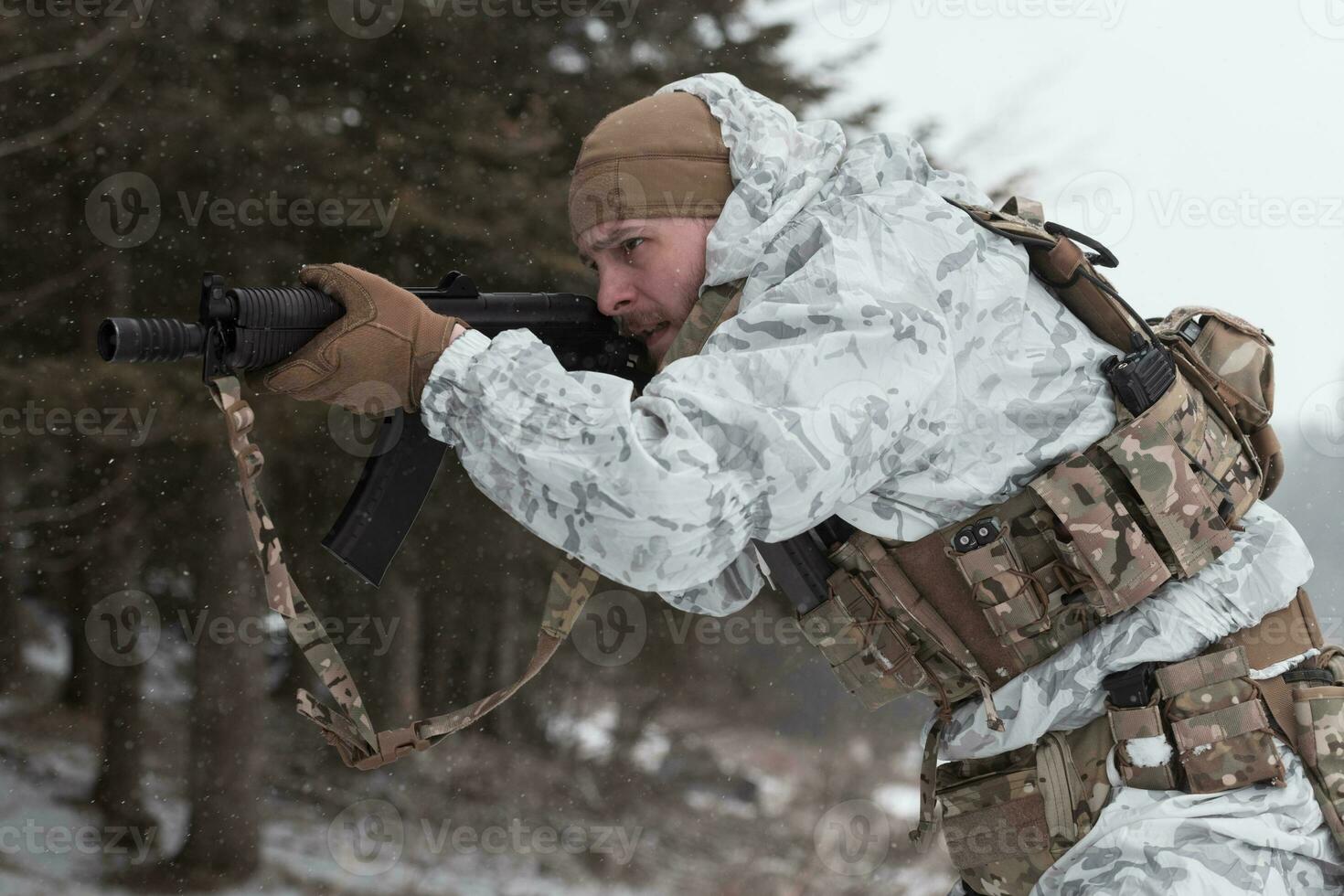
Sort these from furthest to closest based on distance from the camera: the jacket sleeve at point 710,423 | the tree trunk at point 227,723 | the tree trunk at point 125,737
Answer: the tree trunk at point 125,737
the tree trunk at point 227,723
the jacket sleeve at point 710,423

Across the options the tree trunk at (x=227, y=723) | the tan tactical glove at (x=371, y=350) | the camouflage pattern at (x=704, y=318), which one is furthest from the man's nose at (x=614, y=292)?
the tree trunk at (x=227, y=723)

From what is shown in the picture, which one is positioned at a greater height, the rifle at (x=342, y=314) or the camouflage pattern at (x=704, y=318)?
the camouflage pattern at (x=704, y=318)

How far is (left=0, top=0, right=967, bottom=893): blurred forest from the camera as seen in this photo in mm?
5660

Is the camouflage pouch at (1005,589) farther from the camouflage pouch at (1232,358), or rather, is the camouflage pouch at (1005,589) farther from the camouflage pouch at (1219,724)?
the camouflage pouch at (1232,358)

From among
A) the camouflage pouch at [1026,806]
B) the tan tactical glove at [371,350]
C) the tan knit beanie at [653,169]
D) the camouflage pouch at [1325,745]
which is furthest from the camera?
the tan knit beanie at [653,169]

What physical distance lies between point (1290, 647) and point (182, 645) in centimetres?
741

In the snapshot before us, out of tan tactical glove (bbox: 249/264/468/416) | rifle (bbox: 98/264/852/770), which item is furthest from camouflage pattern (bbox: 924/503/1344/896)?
tan tactical glove (bbox: 249/264/468/416)

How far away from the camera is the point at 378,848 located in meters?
7.37

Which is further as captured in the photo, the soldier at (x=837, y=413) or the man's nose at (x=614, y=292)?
the man's nose at (x=614, y=292)

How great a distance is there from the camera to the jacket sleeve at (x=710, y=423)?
5.53 ft

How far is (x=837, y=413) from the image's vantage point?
174 cm

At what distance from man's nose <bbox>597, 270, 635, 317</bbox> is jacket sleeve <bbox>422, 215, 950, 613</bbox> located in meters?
0.51

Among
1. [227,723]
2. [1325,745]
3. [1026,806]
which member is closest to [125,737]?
[227,723]

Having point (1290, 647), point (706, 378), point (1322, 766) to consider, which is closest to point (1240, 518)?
point (1290, 647)
